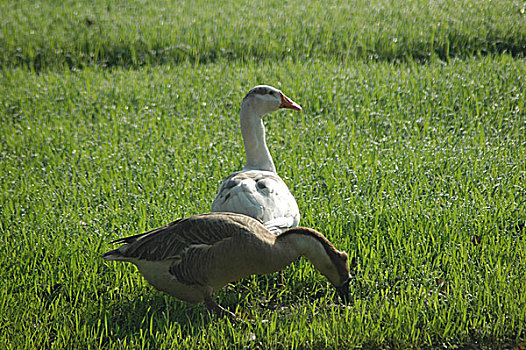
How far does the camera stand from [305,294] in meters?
4.60

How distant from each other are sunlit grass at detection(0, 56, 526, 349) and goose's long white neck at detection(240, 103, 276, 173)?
53cm

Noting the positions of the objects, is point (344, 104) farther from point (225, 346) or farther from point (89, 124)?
point (225, 346)

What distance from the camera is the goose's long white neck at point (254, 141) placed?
5680mm

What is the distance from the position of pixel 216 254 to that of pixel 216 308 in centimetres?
45

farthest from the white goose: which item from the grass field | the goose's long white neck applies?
the grass field

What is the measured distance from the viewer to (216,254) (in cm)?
407

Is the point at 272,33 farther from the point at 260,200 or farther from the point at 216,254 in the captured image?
the point at 216,254

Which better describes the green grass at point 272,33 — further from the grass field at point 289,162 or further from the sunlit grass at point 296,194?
the sunlit grass at point 296,194

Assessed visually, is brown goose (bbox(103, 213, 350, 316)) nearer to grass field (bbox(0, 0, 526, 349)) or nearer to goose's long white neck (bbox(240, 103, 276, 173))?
grass field (bbox(0, 0, 526, 349))

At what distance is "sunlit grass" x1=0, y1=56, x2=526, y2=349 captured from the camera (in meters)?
4.09

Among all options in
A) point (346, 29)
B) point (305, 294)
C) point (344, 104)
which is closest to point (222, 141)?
point (344, 104)

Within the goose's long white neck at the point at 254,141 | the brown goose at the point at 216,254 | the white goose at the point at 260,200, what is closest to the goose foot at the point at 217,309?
the brown goose at the point at 216,254

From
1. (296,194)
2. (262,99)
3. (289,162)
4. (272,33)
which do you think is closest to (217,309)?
(296,194)

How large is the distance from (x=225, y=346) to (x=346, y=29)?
8677 millimetres
